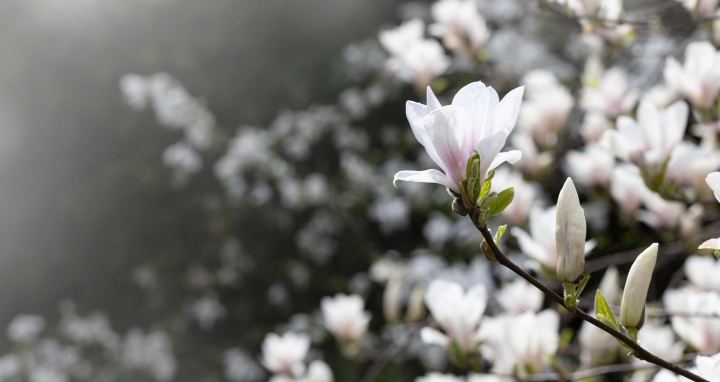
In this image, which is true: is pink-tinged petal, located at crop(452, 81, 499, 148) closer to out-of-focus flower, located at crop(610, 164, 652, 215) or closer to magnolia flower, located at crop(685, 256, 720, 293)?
magnolia flower, located at crop(685, 256, 720, 293)

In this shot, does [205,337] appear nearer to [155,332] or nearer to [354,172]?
[155,332]

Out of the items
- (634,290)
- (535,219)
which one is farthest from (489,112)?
(535,219)

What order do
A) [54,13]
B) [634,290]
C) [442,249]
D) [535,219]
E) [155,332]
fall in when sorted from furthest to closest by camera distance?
[54,13] < [155,332] < [442,249] < [535,219] < [634,290]

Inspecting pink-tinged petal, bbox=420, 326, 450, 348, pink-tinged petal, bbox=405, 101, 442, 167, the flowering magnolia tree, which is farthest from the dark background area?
pink-tinged petal, bbox=405, 101, 442, 167

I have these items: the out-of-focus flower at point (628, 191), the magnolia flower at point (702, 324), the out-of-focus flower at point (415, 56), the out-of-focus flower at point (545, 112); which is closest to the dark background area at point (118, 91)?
the out-of-focus flower at point (415, 56)

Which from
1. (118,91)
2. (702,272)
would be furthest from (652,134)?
(118,91)

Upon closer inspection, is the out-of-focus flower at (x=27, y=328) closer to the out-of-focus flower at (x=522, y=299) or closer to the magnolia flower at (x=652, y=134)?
the out-of-focus flower at (x=522, y=299)

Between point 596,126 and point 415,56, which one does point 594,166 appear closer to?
point 596,126
